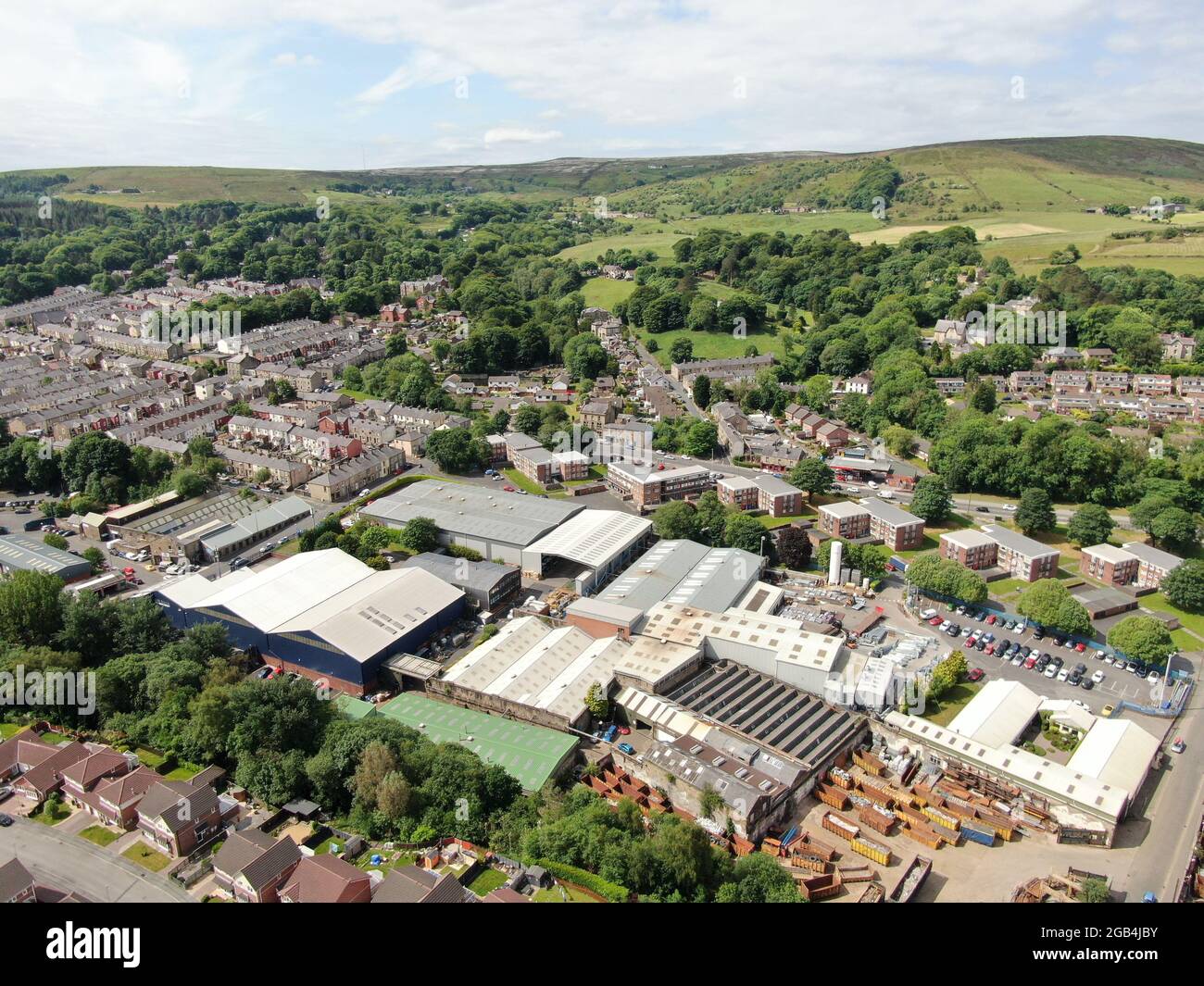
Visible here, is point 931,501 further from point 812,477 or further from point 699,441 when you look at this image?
point 699,441

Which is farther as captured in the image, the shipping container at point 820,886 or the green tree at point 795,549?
the green tree at point 795,549

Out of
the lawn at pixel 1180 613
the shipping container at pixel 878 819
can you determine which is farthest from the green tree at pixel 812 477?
the shipping container at pixel 878 819

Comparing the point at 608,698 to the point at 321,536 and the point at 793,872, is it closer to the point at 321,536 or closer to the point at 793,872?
the point at 793,872

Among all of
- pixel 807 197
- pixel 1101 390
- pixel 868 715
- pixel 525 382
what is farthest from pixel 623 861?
pixel 807 197

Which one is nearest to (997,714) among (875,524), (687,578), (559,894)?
(687,578)

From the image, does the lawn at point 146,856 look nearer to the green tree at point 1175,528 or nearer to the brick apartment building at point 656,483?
the brick apartment building at point 656,483
